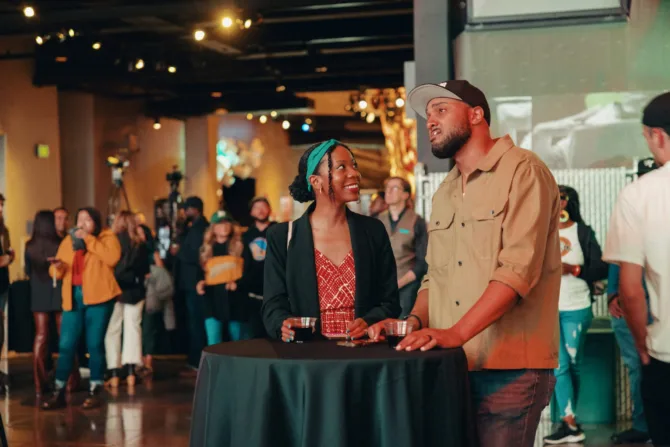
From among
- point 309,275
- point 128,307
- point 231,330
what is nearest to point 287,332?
point 309,275

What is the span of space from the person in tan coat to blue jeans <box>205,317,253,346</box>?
102 cm

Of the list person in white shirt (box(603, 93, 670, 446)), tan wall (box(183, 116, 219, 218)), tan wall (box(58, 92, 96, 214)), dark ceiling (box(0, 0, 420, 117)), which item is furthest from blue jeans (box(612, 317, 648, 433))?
tan wall (box(183, 116, 219, 218))

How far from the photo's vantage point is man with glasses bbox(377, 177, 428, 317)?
8234 mm

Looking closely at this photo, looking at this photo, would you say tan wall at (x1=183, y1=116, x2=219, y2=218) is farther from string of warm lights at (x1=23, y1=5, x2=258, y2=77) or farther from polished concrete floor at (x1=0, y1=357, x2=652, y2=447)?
polished concrete floor at (x1=0, y1=357, x2=652, y2=447)

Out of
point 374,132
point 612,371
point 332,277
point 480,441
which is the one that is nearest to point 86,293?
point 612,371

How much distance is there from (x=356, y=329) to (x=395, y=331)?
328 mm

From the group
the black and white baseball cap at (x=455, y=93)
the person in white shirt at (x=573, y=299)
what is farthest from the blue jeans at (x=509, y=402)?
the person in white shirt at (x=573, y=299)

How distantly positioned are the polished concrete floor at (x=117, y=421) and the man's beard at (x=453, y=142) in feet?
13.6

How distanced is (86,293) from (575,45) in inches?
182

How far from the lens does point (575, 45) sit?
26.7 ft

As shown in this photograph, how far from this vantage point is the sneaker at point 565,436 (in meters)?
7.01

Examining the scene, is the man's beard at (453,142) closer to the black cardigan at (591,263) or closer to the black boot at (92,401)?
the black cardigan at (591,263)

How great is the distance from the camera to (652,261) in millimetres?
3410

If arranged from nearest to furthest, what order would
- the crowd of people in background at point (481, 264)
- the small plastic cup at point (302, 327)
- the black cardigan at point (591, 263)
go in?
the crowd of people in background at point (481, 264)
the small plastic cup at point (302, 327)
the black cardigan at point (591, 263)
